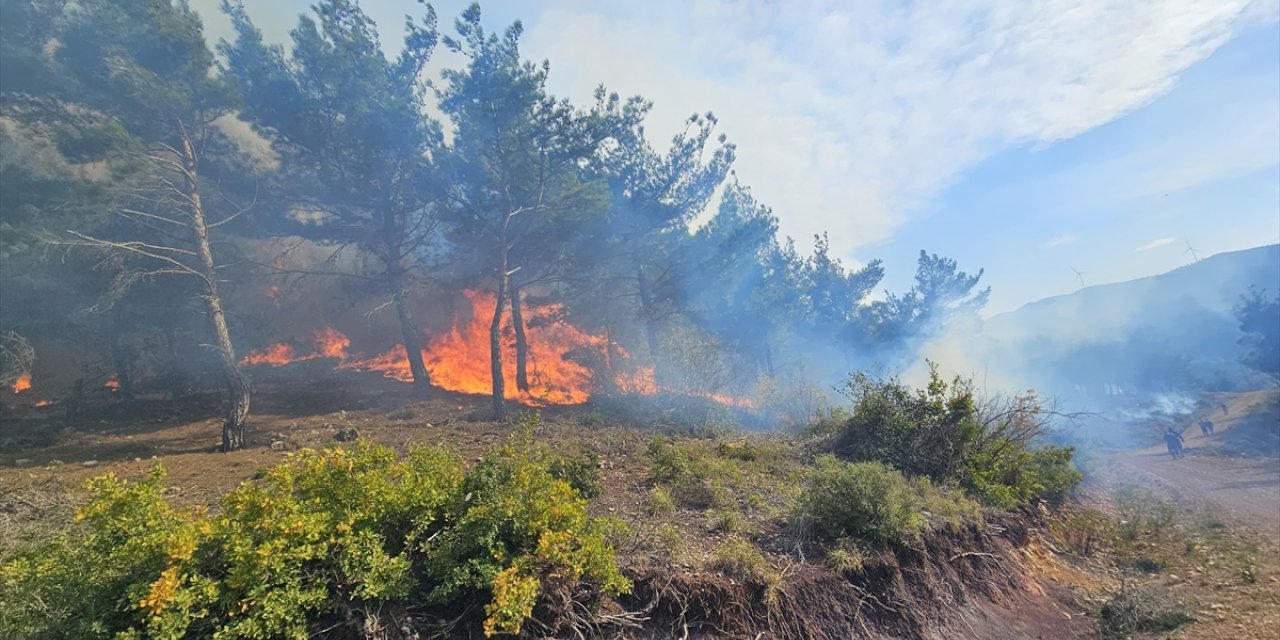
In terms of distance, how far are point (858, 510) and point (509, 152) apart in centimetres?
1429

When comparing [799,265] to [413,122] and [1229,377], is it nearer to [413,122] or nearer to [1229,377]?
[413,122]

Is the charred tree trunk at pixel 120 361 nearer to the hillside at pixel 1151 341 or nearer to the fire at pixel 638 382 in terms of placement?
the fire at pixel 638 382

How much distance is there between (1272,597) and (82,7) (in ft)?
90.0

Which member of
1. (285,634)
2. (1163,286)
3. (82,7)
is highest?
(82,7)

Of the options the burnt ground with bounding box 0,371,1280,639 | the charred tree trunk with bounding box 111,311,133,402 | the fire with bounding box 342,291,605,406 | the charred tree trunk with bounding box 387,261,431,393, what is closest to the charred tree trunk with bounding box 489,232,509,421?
the burnt ground with bounding box 0,371,1280,639

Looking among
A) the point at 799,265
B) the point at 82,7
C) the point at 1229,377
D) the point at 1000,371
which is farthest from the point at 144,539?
the point at 1000,371

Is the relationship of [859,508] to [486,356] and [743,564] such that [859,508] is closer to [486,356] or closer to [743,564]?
[743,564]

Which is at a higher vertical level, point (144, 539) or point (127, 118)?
point (127, 118)

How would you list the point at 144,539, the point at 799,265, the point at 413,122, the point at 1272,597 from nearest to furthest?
the point at 144,539 < the point at 1272,597 < the point at 413,122 < the point at 799,265

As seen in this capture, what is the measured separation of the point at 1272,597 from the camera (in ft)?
30.0

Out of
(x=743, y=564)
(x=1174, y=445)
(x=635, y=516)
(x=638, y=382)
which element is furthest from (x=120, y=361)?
(x=1174, y=445)

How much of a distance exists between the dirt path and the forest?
52.4 ft

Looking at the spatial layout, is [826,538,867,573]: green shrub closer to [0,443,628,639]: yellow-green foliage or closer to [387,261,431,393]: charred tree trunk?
[0,443,628,639]: yellow-green foliage

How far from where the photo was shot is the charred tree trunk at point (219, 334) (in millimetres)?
12945
